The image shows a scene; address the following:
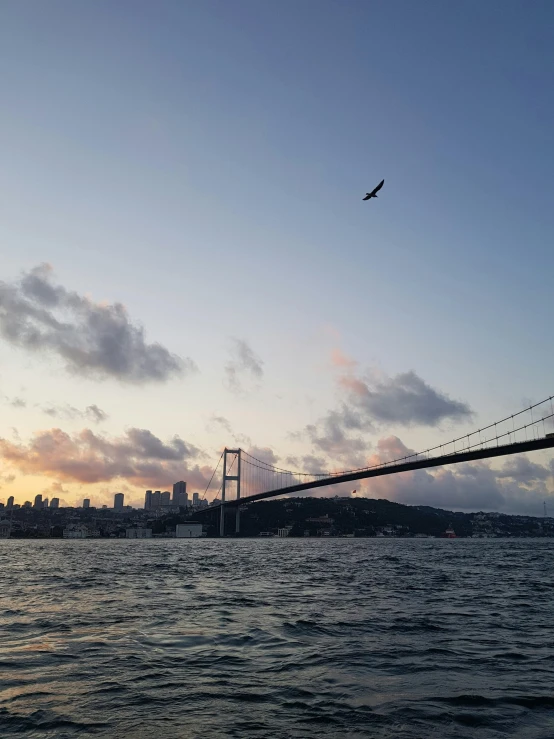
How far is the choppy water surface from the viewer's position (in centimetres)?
668

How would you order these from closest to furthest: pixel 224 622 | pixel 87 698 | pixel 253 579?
pixel 87 698
pixel 224 622
pixel 253 579

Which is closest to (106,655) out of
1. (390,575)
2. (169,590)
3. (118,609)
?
(118,609)

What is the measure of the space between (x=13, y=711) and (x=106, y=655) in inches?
134

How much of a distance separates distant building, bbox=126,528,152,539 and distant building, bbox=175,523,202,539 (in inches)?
532

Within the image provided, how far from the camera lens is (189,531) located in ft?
520

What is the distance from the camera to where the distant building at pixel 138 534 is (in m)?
170

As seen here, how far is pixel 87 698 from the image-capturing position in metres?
7.68

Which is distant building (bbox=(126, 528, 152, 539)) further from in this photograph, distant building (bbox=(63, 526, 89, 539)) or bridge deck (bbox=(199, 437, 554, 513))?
bridge deck (bbox=(199, 437, 554, 513))

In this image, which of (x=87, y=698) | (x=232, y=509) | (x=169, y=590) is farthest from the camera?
(x=232, y=509)

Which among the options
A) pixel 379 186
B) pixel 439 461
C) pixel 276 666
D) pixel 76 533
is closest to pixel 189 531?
pixel 76 533

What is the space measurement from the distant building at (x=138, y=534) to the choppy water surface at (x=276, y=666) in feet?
524

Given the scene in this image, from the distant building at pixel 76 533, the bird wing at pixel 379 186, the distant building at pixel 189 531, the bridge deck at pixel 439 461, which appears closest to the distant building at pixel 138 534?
the distant building at pixel 76 533

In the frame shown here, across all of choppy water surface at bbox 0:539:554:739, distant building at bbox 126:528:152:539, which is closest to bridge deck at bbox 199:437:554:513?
choppy water surface at bbox 0:539:554:739

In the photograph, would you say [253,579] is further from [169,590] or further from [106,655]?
[106,655]
